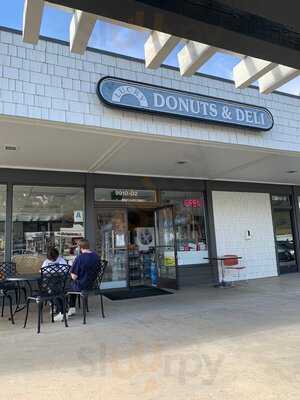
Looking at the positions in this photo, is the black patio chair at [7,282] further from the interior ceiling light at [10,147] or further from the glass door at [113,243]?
the interior ceiling light at [10,147]

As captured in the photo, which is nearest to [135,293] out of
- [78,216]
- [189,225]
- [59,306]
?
[78,216]

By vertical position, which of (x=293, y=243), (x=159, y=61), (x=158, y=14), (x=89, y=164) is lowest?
(x=293, y=243)

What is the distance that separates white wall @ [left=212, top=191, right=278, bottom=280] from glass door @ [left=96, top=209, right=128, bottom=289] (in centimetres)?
272

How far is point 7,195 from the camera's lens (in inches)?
303

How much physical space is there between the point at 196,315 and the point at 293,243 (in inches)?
271

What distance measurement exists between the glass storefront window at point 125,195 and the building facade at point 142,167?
0.09ft

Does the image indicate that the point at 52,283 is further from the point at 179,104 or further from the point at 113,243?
the point at 179,104

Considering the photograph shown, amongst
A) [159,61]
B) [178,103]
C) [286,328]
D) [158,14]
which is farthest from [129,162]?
[158,14]

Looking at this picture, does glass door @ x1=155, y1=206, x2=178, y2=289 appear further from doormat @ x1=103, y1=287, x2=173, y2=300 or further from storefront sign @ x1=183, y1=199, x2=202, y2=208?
storefront sign @ x1=183, y1=199, x2=202, y2=208

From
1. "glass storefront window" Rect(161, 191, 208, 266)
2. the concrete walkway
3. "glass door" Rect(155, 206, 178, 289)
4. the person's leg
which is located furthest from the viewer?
"glass storefront window" Rect(161, 191, 208, 266)

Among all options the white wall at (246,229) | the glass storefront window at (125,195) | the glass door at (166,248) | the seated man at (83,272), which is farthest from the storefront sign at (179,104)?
the white wall at (246,229)

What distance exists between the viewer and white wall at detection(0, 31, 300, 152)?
17.1 feet

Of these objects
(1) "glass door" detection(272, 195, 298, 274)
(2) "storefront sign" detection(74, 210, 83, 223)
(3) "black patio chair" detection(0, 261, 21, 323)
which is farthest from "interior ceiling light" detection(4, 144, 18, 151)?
(1) "glass door" detection(272, 195, 298, 274)

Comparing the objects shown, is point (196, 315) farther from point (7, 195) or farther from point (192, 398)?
point (7, 195)
